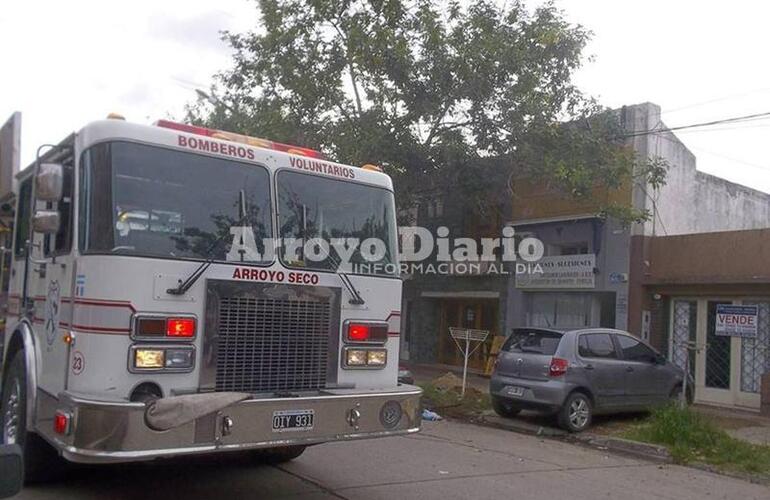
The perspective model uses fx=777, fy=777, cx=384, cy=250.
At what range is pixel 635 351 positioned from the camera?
12336 mm

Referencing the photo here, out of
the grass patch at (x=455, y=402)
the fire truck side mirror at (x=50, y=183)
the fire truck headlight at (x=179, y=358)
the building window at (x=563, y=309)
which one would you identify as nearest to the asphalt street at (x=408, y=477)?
the fire truck headlight at (x=179, y=358)

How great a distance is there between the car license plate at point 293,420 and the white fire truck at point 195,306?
11mm

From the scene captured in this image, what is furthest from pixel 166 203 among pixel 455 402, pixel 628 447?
pixel 455 402

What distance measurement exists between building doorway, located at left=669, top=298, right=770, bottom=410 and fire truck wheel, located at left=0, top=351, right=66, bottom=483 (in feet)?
39.3

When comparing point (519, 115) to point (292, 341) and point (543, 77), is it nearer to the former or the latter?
point (543, 77)

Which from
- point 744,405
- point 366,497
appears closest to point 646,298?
point 744,405

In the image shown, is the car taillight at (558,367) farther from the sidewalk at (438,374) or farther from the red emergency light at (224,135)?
the red emergency light at (224,135)

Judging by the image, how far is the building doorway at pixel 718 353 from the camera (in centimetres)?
1452

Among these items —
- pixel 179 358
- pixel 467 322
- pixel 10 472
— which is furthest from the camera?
pixel 467 322

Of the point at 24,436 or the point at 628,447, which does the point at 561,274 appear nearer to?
the point at 628,447

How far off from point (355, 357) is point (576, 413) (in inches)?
233

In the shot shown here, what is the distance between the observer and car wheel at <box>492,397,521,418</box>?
12.2m

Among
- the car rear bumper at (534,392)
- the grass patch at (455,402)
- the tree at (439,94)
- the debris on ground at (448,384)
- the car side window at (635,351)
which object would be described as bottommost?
the grass patch at (455,402)

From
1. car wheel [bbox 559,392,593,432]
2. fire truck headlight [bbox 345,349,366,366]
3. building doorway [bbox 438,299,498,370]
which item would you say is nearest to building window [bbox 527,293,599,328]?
building doorway [bbox 438,299,498,370]
